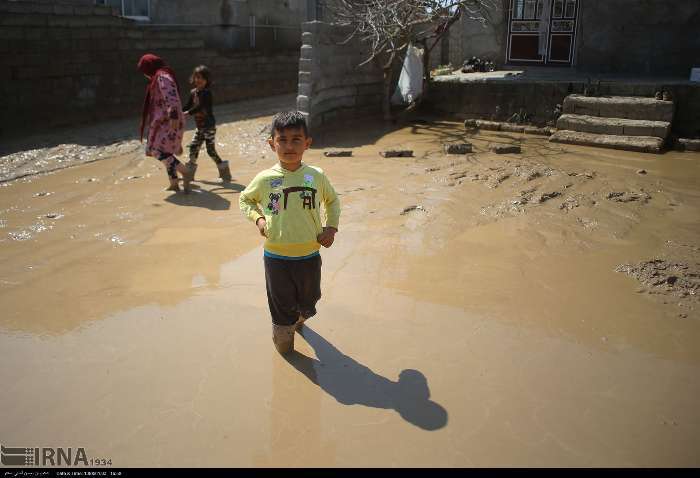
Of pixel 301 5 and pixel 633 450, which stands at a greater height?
pixel 301 5

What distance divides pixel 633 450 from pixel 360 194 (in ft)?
12.8

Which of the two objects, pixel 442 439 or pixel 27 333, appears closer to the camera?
pixel 442 439

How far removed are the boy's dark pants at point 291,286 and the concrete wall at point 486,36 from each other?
11.1m

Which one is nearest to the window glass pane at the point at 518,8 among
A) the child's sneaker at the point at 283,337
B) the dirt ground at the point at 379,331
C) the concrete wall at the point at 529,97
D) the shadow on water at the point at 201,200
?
the concrete wall at the point at 529,97

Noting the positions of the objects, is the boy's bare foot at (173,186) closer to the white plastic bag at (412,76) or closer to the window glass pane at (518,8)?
the white plastic bag at (412,76)

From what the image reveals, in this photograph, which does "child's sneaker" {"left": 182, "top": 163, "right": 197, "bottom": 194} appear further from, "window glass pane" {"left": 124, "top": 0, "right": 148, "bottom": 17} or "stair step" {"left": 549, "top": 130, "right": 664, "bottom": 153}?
"window glass pane" {"left": 124, "top": 0, "right": 148, "bottom": 17}

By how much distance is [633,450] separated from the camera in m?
2.24

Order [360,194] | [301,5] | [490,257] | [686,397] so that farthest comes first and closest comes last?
1. [301,5]
2. [360,194]
3. [490,257]
4. [686,397]

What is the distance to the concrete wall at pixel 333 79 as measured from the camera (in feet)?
28.4

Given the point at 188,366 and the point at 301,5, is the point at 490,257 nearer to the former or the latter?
the point at 188,366

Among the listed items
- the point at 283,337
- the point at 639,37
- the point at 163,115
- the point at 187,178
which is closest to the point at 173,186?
the point at 187,178

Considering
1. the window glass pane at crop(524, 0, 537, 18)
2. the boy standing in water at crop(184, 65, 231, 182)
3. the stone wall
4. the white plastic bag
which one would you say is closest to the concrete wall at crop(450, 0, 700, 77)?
the window glass pane at crop(524, 0, 537, 18)

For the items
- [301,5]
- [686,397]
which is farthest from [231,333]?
[301,5]

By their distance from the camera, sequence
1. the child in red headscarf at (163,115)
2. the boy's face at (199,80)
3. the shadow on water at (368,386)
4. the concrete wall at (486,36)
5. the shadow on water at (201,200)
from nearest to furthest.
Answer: the shadow on water at (368,386) < the shadow on water at (201,200) < the child in red headscarf at (163,115) < the boy's face at (199,80) < the concrete wall at (486,36)
